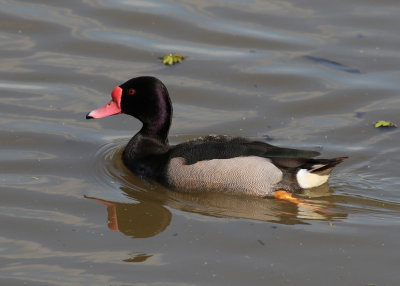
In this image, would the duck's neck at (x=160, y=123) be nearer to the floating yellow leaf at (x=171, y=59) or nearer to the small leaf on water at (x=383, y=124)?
the floating yellow leaf at (x=171, y=59)

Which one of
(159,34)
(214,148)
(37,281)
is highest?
(159,34)

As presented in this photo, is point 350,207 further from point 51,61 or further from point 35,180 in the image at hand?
point 51,61

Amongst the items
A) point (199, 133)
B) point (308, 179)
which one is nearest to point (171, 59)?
point (199, 133)

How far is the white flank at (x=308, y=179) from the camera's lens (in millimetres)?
7773

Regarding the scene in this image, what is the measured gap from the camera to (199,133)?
9.01m

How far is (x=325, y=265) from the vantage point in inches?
242

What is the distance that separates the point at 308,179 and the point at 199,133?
1.70 m

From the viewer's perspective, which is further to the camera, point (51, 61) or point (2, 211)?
point (51, 61)

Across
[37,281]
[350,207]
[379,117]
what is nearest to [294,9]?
[379,117]

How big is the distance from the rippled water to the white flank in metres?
0.09

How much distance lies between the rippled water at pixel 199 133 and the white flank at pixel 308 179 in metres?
0.09

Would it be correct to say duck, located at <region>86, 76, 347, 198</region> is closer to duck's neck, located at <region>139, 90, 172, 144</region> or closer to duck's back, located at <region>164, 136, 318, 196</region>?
duck's back, located at <region>164, 136, 318, 196</region>

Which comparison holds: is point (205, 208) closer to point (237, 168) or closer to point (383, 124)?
point (237, 168)

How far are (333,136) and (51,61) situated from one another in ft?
13.3
